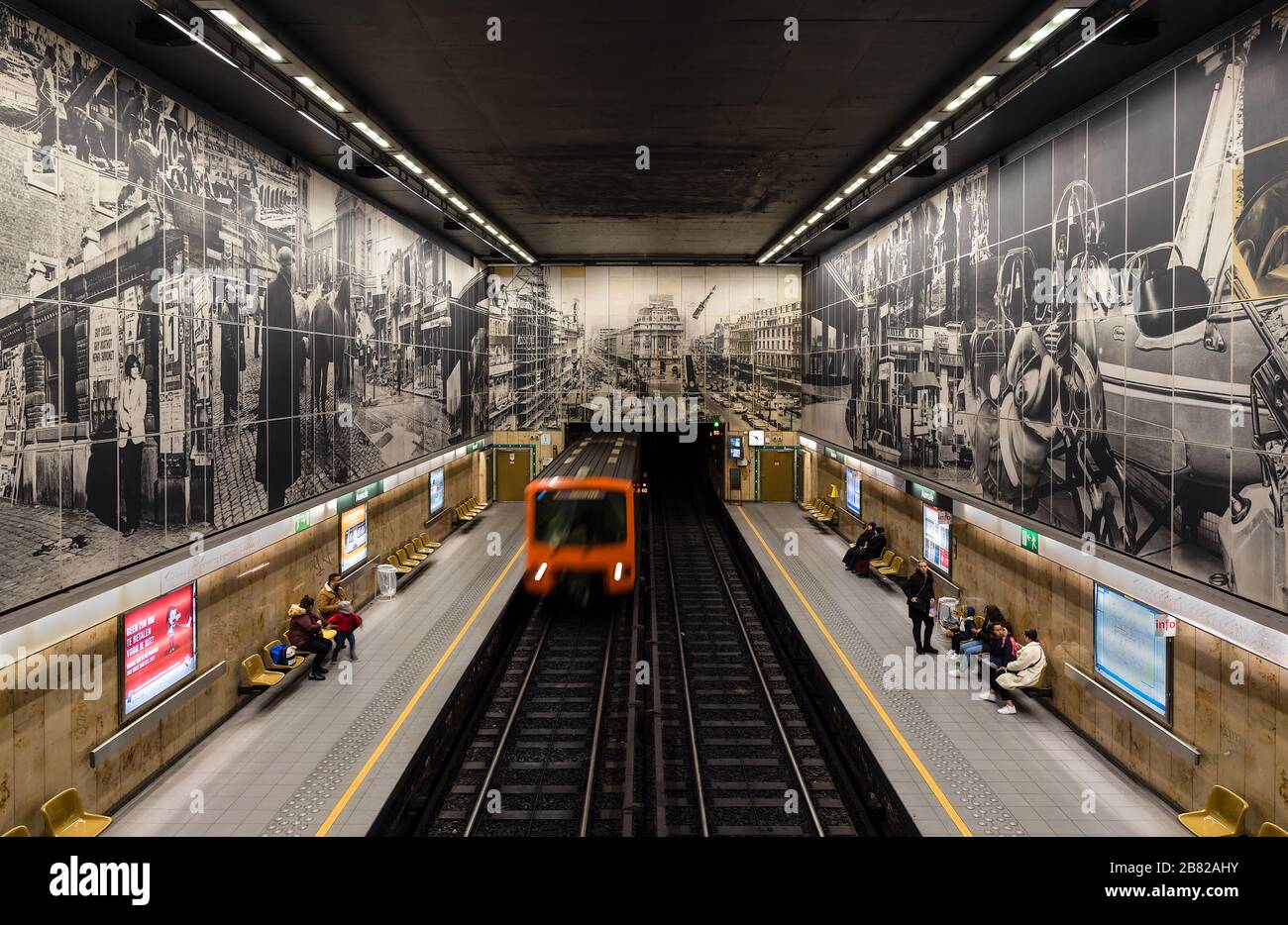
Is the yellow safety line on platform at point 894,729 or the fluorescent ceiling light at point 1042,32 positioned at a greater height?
the fluorescent ceiling light at point 1042,32

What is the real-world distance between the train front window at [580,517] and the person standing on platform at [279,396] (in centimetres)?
383

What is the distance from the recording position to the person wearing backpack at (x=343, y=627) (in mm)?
10617

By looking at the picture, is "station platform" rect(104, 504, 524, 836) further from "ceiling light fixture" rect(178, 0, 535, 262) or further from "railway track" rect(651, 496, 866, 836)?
"ceiling light fixture" rect(178, 0, 535, 262)

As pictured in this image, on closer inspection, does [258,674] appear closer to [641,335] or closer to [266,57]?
[266,57]

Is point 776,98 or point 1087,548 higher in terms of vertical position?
point 776,98

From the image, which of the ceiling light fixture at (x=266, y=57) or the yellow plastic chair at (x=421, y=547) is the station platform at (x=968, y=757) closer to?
the yellow plastic chair at (x=421, y=547)

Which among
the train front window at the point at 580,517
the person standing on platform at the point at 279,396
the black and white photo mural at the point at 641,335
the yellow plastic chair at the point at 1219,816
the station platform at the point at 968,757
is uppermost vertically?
the black and white photo mural at the point at 641,335

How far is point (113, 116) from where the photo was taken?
6.94m

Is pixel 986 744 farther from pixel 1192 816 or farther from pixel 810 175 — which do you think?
pixel 810 175

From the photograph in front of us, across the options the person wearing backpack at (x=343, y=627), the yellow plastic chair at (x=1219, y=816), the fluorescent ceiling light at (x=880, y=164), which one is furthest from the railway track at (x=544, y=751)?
the fluorescent ceiling light at (x=880, y=164)

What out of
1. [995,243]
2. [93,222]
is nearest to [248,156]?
[93,222]

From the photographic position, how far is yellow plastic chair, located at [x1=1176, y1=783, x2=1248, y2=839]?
6105 millimetres
